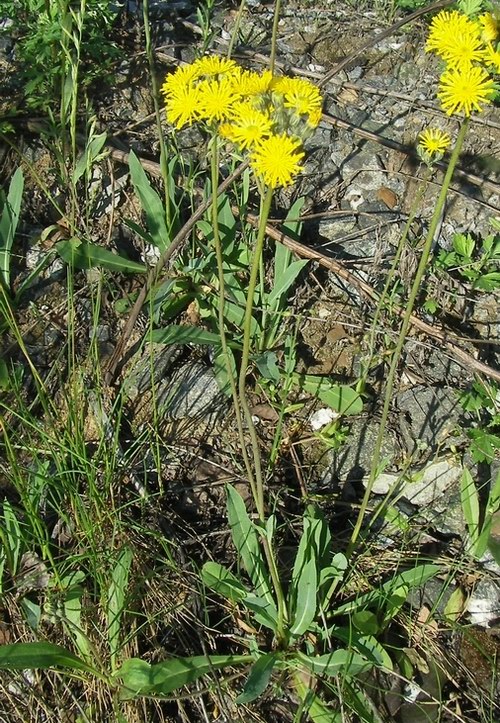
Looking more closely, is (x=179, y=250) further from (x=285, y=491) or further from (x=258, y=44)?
(x=258, y=44)

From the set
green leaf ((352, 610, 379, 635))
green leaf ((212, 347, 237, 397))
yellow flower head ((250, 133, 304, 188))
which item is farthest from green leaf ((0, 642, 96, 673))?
yellow flower head ((250, 133, 304, 188))

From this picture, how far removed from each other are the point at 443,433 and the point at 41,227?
1834mm

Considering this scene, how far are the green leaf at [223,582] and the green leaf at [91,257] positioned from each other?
1.20m

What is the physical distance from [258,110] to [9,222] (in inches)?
62.5

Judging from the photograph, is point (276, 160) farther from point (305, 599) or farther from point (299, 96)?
point (305, 599)

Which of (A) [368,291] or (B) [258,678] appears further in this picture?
(A) [368,291]

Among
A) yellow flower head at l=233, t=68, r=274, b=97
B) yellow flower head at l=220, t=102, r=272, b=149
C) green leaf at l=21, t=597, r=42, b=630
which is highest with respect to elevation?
yellow flower head at l=233, t=68, r=274, b=97

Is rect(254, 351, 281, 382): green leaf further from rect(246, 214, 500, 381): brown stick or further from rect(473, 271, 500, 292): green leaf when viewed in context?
rect(473, 271, 500, 292): green leaf

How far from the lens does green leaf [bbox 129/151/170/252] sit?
2.86 m

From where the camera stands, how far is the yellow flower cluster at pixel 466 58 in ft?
4.88

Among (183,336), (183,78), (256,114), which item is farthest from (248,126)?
(183,336)

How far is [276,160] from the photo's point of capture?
1494 millimetres

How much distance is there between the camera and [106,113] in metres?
3.41

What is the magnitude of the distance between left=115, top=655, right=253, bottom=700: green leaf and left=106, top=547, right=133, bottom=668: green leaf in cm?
8
